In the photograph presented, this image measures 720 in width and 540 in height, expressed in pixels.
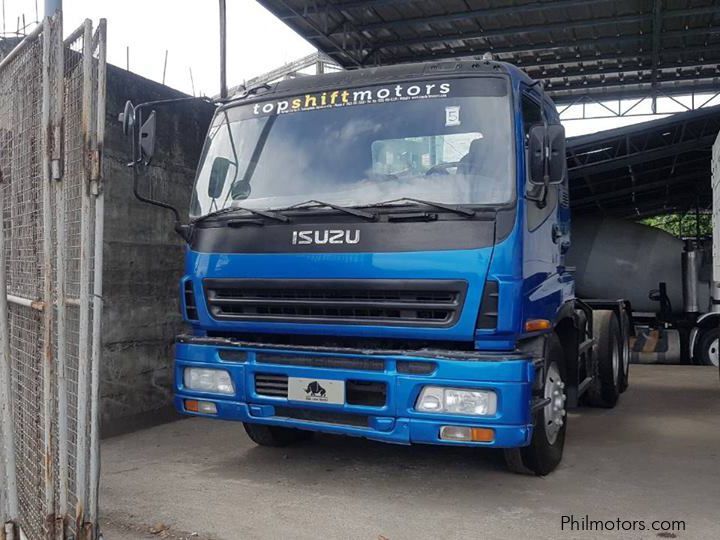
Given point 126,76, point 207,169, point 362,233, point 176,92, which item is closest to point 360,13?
point 176,92

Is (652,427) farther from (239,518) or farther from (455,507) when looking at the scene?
(239,518)

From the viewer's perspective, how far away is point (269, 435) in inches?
221

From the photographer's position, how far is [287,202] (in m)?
4.51

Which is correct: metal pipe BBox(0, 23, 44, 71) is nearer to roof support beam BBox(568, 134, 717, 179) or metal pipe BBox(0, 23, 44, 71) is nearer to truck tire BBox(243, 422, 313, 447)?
truck tire BBox(243, 422, 313, 447)

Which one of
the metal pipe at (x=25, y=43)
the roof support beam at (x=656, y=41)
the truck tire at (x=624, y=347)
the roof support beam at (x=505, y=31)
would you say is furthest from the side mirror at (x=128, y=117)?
the roof support beam at (x=656, y=41)

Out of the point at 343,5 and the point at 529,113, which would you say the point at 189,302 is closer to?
the point at 529,113

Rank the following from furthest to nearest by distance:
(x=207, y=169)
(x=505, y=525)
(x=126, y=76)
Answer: (x=126, y=76) → (x=207, y=169) → (x=505, y=525)

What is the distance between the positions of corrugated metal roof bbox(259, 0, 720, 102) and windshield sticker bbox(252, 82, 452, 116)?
5909 millimetres

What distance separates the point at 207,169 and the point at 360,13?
6.71 m

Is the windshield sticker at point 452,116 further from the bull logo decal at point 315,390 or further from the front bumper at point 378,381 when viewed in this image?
the bull logo decal at point 315,390

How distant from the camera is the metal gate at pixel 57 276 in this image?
2734mm

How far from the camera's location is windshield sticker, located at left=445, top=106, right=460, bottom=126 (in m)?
4.32

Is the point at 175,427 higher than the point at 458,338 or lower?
lower

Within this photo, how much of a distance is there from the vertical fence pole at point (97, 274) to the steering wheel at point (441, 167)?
6.73 feet
